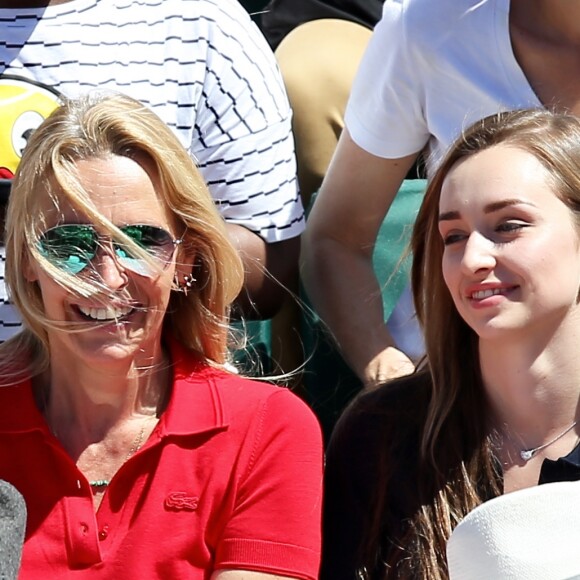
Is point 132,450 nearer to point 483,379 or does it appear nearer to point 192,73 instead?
point 483,379

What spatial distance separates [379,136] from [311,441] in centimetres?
70

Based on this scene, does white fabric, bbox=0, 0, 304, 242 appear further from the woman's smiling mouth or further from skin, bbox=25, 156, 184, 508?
the woman's smiling mouth

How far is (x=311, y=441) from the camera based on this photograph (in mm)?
2031

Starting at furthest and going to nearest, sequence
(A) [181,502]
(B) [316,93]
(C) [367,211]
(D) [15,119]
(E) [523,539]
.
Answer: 1. (B) [316,93]
2. (C) [367,211]
3. (D) [15,119]
4. (A) [181,502]
5. (E) [523,539]

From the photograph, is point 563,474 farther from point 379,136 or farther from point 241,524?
point 379,136

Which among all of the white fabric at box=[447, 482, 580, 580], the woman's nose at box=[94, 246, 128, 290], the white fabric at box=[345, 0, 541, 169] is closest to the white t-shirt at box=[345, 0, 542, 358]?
the white fabric at box=[345, 0, 541, 169]

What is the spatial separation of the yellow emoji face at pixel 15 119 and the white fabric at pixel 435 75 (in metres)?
0.60

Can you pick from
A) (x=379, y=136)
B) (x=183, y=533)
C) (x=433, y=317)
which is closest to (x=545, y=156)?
(x=433, y=317)

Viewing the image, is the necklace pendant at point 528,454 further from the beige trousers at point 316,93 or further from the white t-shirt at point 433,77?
the beige trousers at point 316,93

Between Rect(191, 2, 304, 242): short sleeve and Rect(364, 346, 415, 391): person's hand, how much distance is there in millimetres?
300

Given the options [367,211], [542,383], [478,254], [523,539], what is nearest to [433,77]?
[367,211]

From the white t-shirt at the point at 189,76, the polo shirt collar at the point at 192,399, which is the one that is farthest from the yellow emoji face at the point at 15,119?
the polo shirt collar at the point at 192,399

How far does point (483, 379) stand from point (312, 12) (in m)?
1.29

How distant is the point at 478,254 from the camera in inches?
77.5
